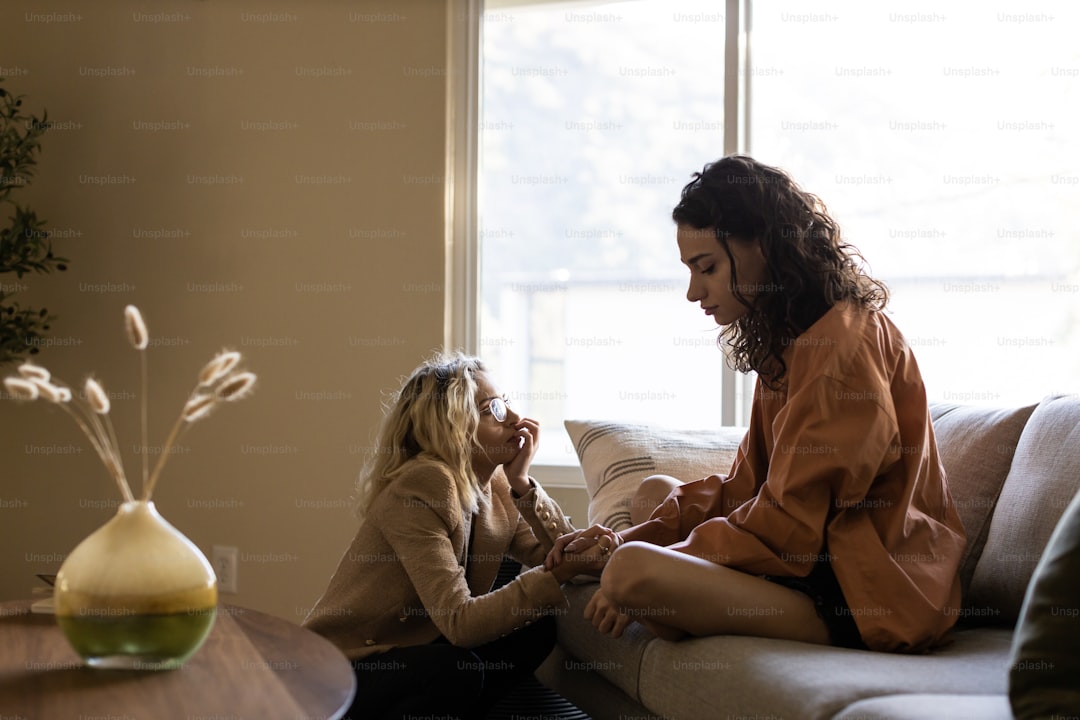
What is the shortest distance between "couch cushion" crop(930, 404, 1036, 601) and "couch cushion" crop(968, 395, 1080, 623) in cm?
2

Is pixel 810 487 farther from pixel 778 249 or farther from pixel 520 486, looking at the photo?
pixel 520 486

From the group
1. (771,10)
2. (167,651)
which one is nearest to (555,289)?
(771,10)

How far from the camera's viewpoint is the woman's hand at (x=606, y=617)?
1729mm

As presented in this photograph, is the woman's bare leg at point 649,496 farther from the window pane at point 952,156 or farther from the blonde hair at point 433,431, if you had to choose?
the window pane at point 952,156

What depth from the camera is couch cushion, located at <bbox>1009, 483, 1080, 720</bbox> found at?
112 centimetres

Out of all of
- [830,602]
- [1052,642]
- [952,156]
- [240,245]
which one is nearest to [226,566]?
[240,245]

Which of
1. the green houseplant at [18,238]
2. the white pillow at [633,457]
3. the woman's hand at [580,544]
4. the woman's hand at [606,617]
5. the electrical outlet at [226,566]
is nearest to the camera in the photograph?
the woman's hand at [606,617]

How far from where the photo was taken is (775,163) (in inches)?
112

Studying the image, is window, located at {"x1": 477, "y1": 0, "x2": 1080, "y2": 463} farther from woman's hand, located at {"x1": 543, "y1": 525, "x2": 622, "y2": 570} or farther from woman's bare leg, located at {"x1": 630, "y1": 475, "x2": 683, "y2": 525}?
woman's hand, located at {"x1": 543, "y1": 525, "x2": 622, "y2": 570}

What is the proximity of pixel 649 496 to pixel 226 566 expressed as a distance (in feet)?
5.90

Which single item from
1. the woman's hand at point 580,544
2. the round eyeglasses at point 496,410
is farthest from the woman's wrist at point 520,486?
the woman's hand at point 580,544

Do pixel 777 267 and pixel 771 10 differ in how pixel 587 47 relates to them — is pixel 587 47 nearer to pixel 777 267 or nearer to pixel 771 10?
pixel 771 10

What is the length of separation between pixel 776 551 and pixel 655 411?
1.52 meters

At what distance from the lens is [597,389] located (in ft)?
10.6
